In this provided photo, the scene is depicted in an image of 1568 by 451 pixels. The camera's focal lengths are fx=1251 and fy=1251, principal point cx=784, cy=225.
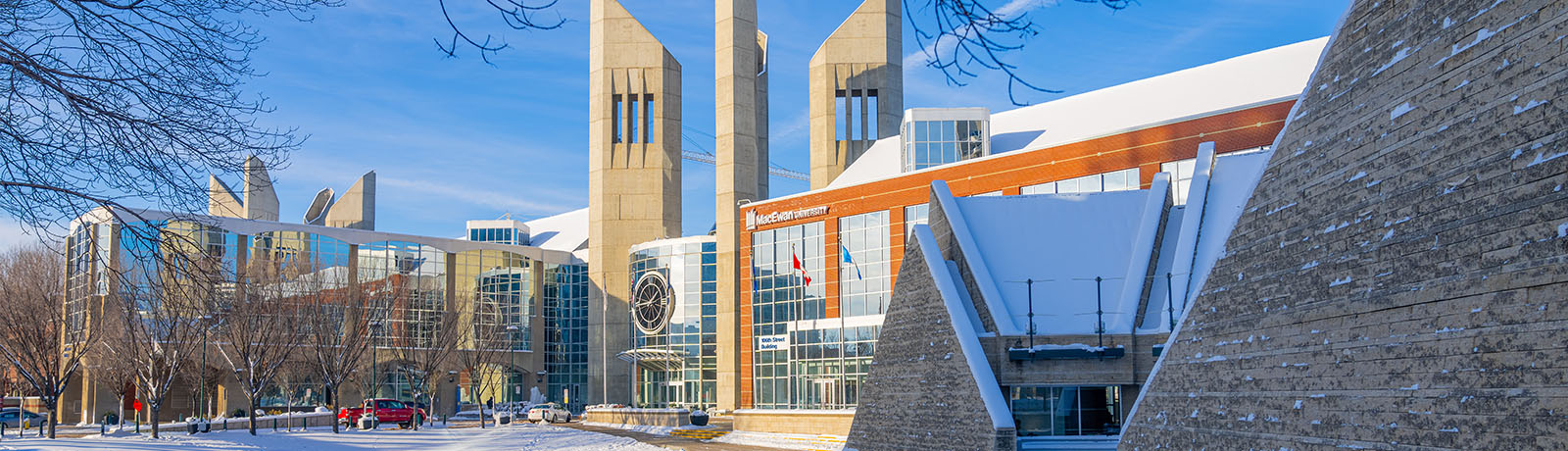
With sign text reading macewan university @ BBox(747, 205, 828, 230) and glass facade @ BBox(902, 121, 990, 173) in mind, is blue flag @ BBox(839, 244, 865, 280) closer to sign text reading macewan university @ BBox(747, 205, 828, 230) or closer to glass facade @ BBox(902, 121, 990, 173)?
sign text reading macewan university @ BBox(747, 205, 828, 230)

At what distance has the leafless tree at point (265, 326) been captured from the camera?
43844 mm

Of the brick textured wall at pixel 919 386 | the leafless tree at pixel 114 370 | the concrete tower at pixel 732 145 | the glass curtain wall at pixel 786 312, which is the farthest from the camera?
the concrete tower at pixel 732 145

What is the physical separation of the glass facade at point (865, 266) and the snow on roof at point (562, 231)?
42.0 meters

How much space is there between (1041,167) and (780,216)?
15155 millimetres

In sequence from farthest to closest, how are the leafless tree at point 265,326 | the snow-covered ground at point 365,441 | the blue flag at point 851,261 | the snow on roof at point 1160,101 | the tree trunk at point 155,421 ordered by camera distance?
the blue flag at point 851,261 < the leafless tree at point 265,326 < the snow on roof at point 1160,101 < the tree trunk at point 155,421 < the snow-covered ground at point 365,441

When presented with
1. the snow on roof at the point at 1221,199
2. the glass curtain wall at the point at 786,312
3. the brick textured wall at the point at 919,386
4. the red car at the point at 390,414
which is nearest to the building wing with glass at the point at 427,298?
the red car at the point at 390,414

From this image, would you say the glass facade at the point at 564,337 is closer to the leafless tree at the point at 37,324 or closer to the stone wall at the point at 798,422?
the stone wall at the point at 798,422

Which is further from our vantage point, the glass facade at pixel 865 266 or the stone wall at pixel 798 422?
the glass facade at pixel 865 266

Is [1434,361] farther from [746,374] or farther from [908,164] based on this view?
[746,374]

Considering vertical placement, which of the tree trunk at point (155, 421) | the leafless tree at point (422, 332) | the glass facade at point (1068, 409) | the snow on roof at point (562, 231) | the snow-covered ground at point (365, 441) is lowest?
the snow-covered ground at point (365, 441)

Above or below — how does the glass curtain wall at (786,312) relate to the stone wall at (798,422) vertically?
above

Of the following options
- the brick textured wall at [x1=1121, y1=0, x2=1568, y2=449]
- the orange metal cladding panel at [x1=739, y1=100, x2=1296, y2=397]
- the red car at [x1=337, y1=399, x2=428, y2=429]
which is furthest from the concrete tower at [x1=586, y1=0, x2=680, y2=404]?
the brick textured wall at [x1=1121, y1=0, x2=1568, y2=449]

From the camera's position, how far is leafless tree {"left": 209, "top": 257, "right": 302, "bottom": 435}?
43.8 metres

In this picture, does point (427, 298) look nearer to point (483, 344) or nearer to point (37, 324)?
point (483, 344)
